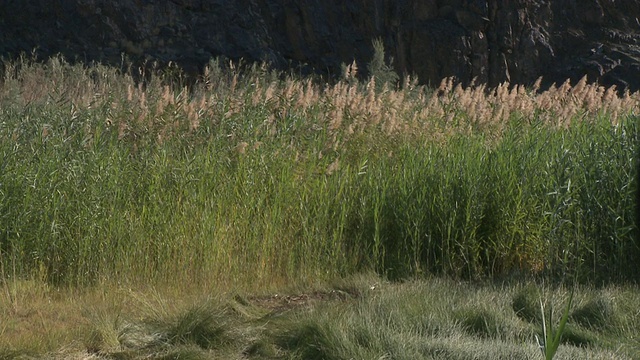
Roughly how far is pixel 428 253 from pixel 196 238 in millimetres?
1701

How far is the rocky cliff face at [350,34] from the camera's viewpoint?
66.0 ft

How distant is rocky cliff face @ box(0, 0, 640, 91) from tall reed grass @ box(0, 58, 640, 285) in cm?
Answer: 1157

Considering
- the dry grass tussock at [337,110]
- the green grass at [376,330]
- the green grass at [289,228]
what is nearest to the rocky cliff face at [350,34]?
the dry grass tussock at [337,110]

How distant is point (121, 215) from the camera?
7.02 meters

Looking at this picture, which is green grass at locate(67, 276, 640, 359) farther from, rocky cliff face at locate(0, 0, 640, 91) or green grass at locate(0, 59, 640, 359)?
rocky cliff face at locate(0, 0, 640, 91)

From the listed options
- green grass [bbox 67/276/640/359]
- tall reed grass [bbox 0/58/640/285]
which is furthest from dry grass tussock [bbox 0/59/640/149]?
green grass [bbox 67/276/640/359]

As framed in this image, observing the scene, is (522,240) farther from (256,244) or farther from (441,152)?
(256,244)

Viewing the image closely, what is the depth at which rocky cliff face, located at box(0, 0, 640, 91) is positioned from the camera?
66.0 ft

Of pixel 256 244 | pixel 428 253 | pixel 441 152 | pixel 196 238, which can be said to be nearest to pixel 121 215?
pixel 196 238

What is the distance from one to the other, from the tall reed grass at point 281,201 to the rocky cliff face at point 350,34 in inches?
456

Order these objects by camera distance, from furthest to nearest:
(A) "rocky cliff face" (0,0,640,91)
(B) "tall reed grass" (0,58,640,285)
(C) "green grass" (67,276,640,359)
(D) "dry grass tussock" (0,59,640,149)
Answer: (A) "rocky cliff face" (0,0,640,91) → (D) "dry grass tussock" (0,59,640,149) → (B) "tall reed grass" (0,58,640,285) → (C) "green grass" (67,276,640,359)

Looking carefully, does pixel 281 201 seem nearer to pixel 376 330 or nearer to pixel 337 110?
pixel 337 110

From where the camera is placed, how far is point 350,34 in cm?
2148

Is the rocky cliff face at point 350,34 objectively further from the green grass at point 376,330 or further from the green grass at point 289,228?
the green grass at point 376,330
